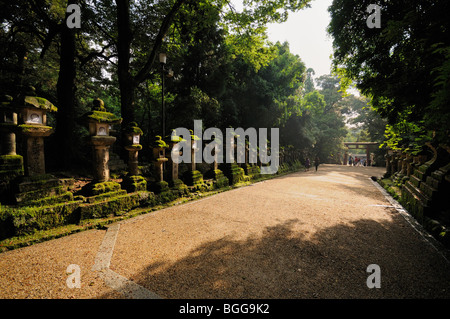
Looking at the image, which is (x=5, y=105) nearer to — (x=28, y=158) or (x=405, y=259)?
(x=28, y=158)

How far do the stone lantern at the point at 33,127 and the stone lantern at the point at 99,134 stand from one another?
2.22 ft

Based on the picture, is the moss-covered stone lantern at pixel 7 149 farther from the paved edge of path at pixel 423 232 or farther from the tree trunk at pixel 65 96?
the paved edge of path at pixel 423 232

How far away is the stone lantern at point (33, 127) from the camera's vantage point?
143 inches

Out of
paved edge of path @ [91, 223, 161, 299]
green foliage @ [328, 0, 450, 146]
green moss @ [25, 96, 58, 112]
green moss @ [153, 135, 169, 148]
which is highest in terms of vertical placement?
green foliage @ [328, 0, 450, 146]

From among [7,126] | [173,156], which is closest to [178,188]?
[173,156]

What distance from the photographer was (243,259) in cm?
279

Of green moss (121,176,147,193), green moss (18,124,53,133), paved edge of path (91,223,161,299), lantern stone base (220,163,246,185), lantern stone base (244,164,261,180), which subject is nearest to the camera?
paved edge of path (91,223,161,299)

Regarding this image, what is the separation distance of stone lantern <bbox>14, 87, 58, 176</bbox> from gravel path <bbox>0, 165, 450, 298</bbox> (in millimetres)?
1720

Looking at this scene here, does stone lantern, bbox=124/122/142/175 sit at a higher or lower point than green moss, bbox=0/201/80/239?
higher

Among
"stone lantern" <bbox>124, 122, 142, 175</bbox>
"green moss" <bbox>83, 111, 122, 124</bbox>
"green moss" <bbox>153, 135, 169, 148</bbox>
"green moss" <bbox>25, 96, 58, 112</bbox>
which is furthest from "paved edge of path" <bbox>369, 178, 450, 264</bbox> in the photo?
"green moss" <bbox>25, 96, 58, 112</bbox>

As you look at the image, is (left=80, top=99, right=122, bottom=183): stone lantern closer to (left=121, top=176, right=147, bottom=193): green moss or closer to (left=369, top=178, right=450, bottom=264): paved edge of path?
(left=121, top=176, right=147, bottom=193): green moss

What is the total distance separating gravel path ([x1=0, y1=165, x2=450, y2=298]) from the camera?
7.13ft

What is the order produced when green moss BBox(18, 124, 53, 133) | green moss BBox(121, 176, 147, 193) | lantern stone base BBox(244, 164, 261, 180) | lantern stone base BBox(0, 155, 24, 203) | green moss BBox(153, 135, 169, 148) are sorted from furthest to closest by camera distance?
lantern stone base BBox(244, 164, 261, 180) < green moss BBox(153, 135, 169, 148) < green moss BBox(121, 176, 147, 193) < lantern stone base BBox(0, 155, 24, 203) < green moss BBox(18, 124, 53, 133)
